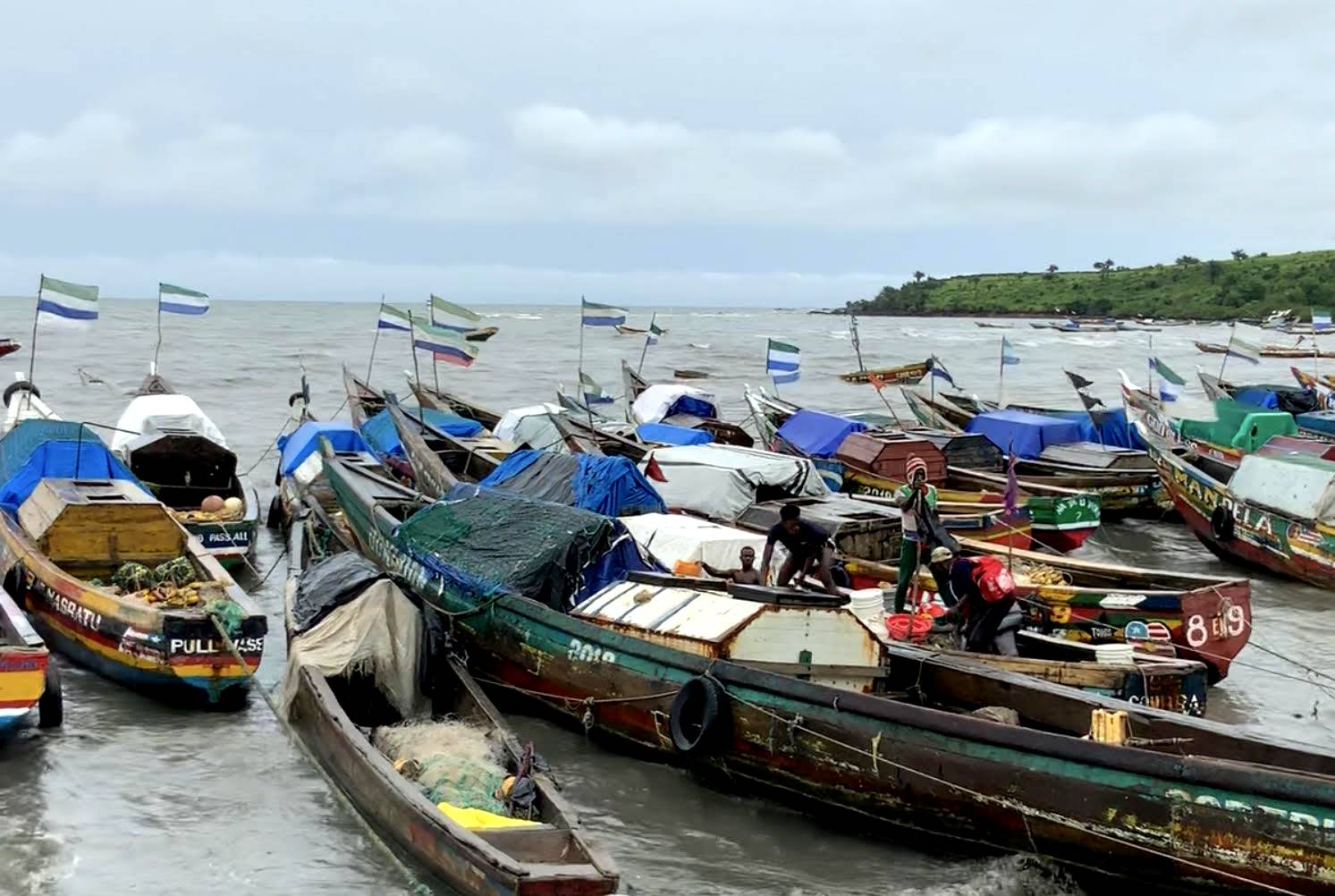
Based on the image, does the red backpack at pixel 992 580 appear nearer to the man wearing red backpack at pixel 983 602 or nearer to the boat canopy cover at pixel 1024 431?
the man wearing red backpack at pixel 983 602

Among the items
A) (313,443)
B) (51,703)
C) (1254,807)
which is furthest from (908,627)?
(313,443)

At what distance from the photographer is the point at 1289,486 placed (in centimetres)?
2048

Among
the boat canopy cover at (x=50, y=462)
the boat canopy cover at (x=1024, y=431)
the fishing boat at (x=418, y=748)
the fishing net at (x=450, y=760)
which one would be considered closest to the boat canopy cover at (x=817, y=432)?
the boat canopy cover at (x=1024, y=431)

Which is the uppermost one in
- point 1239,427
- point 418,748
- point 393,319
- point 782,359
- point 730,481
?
point 393,319

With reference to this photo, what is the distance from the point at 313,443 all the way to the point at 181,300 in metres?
4.90

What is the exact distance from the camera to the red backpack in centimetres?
1193

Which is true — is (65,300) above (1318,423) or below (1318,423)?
above

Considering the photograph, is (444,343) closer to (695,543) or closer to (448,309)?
(448,309)

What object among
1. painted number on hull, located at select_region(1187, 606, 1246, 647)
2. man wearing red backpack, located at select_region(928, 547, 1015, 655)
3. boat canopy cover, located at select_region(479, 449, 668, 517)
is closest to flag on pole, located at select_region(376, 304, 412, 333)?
boat canopy cover, located at select_region(479, 449, 668, 517)

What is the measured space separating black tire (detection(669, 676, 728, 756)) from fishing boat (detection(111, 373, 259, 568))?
989cm

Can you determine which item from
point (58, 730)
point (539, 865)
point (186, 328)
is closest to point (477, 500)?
point (58, 730)

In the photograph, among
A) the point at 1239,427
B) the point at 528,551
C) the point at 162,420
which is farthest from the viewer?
the point at 1239,427

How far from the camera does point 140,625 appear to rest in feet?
41.8

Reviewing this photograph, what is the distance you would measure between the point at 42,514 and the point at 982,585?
1042cm
